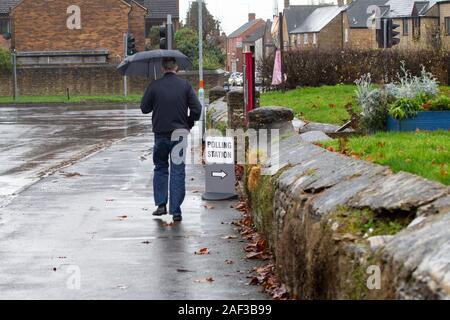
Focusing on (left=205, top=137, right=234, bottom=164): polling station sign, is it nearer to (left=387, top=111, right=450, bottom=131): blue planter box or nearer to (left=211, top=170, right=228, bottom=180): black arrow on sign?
(left=211, top=170, right=228, bottom=180): black arrow on sign

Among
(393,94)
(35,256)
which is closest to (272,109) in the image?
(393,94)

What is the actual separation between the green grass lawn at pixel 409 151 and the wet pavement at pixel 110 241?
5.33ft

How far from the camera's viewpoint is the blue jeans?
42.3ft

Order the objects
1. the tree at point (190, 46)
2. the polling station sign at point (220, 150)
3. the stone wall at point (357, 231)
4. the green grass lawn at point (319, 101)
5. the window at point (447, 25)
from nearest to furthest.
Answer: the stone wall at point (357, 231) < the polling station sign at point (220, 150) < the green grass lawn at point (319, 101) < the window at point (447, 25) < the tree at point (190, 46)

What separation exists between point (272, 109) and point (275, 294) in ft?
18.2

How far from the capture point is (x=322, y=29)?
321ft

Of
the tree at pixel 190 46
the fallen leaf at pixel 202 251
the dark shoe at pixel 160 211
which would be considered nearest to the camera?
the fallen leaf at pixel 202 251

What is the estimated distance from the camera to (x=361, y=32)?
295 feet

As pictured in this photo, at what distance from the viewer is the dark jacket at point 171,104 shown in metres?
13.0

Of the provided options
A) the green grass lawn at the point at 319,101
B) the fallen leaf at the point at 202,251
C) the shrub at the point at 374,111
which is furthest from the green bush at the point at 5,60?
the fallen leaf at the point at 202,251

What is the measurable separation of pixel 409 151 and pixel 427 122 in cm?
453

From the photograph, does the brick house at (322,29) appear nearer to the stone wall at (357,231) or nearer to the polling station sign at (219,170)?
the polling station sign at (219,170)

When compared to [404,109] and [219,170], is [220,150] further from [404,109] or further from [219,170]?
[404,109]

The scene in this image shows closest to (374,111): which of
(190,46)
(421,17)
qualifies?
(421,17)
